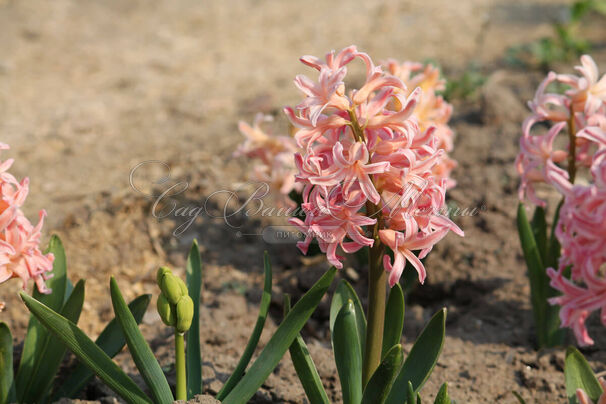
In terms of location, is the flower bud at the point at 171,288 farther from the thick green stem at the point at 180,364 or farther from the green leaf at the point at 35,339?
the green leaf at the point at 35,339

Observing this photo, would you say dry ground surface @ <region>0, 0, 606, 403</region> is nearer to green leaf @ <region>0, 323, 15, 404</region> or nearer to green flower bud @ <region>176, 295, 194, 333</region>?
green leaf @ <region>0, 323, 15, 404</region>

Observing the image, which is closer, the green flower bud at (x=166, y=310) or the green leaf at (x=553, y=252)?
the green flower bud at (x=166, y=310)

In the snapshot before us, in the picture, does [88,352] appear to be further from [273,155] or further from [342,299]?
[273,155]

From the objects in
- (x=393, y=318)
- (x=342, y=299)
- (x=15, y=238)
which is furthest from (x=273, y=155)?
(x=15, y=238)

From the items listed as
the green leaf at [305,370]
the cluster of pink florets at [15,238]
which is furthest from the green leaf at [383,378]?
the cluster of pink florets at [15,238]

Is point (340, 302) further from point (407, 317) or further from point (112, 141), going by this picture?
point (112, 141)

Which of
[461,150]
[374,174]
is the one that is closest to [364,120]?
[374,174]
